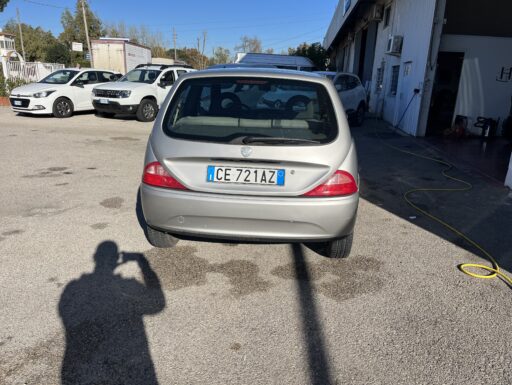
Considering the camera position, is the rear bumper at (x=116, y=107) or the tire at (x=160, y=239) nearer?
the tire at (x=160, y=239)

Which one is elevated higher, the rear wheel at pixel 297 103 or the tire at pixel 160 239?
the rear wheel at pixel 297 103

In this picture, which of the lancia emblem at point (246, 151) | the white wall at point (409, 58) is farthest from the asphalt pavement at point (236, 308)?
the white wall at point (409, 58)

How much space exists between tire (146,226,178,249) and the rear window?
96 cm

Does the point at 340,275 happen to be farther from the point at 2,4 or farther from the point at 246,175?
the point at 2,4

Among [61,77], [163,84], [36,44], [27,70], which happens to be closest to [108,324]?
[163,84]

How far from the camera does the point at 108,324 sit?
2652mm

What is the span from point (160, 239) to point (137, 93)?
10.7 meters

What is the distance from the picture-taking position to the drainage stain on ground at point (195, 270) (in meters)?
3.17

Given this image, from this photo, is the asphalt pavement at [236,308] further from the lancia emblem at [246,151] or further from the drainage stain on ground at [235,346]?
the lancia emblem at [246,151]

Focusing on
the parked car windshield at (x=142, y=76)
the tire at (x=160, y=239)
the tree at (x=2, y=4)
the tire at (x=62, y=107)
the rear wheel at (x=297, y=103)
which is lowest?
the tire at (x=160, y=239)

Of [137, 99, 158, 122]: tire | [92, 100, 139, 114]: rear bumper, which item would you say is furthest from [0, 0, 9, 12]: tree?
[137, 99, 158, 122]: tire

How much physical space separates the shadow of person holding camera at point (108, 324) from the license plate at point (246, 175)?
0.99m

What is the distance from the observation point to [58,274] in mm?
3270

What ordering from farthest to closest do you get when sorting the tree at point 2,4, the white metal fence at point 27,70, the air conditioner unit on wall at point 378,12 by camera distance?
the tree at point 2,4
the white metal fence at point 27,70
the air conditioner unit on wall at point 378,12
